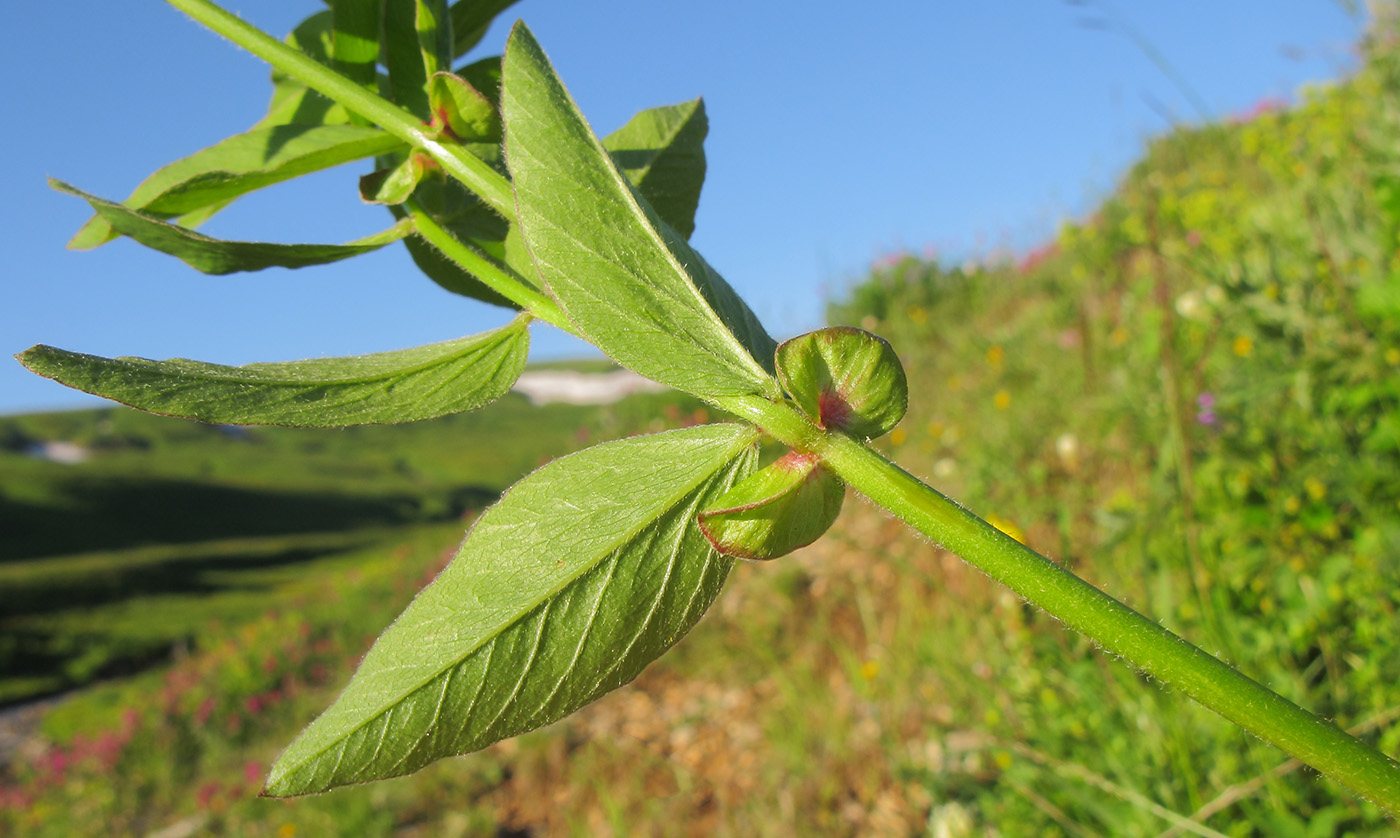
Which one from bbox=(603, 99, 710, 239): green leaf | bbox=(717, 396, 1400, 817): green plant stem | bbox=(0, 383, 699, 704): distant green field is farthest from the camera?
bbox=(0, 383, 699, 704): distant green field

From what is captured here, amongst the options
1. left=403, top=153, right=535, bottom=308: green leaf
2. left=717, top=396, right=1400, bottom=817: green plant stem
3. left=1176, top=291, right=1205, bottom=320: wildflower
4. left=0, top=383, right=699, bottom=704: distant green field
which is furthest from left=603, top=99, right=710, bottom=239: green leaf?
left=0, top=383, right=699, bottom=704: distant green field

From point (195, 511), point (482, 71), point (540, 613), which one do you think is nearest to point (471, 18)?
point (482, 71)

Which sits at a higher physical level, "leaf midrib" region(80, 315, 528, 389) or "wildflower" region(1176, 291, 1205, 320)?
"leaf midrib" region(80, 315, 528, 389)

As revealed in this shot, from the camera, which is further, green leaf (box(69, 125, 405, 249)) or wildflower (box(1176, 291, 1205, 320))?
wildflower (box(1176, 291, 1205, 320))

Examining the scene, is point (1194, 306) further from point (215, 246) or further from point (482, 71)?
point (215, 246)

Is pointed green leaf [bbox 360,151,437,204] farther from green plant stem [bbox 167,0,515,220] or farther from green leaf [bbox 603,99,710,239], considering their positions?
green leaf [bbox 603,99,710,239]
